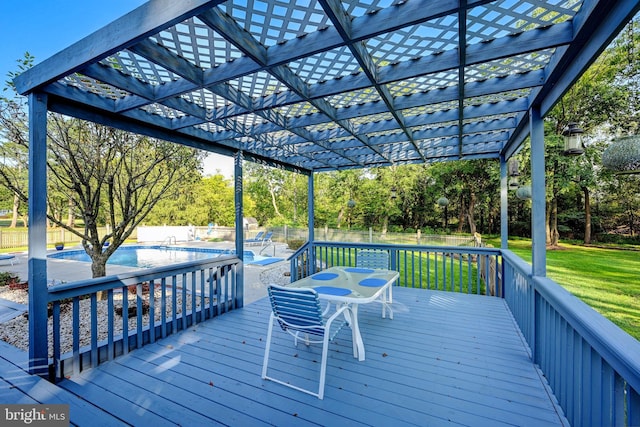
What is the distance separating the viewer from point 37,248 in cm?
225

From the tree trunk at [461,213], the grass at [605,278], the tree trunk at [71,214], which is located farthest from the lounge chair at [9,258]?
the tree trunk at [461,213]

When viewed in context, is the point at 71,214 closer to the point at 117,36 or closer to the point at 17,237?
the point at 17,237

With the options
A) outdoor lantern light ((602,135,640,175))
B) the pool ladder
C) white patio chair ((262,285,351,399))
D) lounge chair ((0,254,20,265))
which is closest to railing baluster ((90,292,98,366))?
white patio chair ((262,285,351,399))

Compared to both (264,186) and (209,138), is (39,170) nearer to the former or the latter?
(209,138)

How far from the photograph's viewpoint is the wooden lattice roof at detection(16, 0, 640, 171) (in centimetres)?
163

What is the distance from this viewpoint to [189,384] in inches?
91.3

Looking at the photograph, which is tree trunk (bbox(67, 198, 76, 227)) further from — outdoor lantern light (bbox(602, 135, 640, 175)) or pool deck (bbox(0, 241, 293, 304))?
outdoor lantern light (bbox(602, 135, 640, 175))

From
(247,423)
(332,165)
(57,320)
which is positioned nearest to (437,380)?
(247,423)

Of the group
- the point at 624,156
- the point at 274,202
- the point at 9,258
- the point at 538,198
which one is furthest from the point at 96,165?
the point at 274,202

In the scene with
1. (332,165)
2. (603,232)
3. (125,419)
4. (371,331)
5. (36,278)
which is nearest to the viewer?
(125,419)

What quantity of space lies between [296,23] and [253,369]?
9.09 feet

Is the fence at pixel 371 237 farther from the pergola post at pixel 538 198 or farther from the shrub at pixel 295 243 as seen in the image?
the pergola post at pixel 538 198

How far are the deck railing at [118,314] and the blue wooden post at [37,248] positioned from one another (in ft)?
0.24

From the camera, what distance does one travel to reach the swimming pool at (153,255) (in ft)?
37.3
